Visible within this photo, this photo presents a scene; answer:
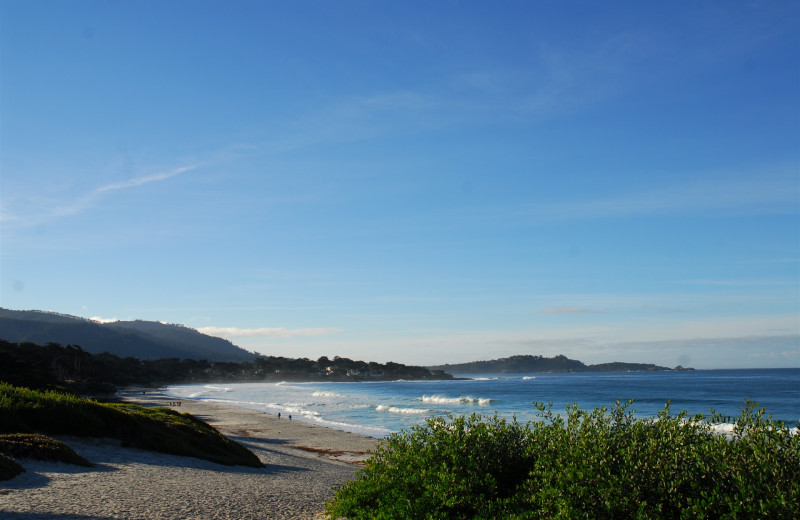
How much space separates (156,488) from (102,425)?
327 inches

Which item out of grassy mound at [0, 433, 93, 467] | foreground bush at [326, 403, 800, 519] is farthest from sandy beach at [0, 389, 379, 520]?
foreground bush at [326, 403, 800, 519]

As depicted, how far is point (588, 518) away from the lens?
6.95 meters

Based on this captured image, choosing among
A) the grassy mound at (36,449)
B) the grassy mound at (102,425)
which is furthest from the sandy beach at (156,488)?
the grassy mound at (102,425)

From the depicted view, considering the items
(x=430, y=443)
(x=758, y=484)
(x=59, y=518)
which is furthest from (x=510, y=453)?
(x=59, y=518)

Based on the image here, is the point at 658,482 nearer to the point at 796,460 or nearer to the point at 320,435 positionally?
the point at 796,460

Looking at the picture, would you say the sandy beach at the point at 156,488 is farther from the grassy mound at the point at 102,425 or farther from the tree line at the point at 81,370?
the tree line at the point at 81,370

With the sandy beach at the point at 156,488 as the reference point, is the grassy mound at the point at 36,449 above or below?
above

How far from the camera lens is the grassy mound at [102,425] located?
19078 mm

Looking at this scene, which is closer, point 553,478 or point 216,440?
point 553,478

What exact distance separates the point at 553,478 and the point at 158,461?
14.5 meters

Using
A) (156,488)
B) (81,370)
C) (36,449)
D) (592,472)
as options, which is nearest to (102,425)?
(36,449)

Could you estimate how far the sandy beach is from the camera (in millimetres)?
10719

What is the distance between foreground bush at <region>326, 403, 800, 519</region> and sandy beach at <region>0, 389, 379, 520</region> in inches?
145

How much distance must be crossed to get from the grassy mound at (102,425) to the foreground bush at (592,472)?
40.8 ft
